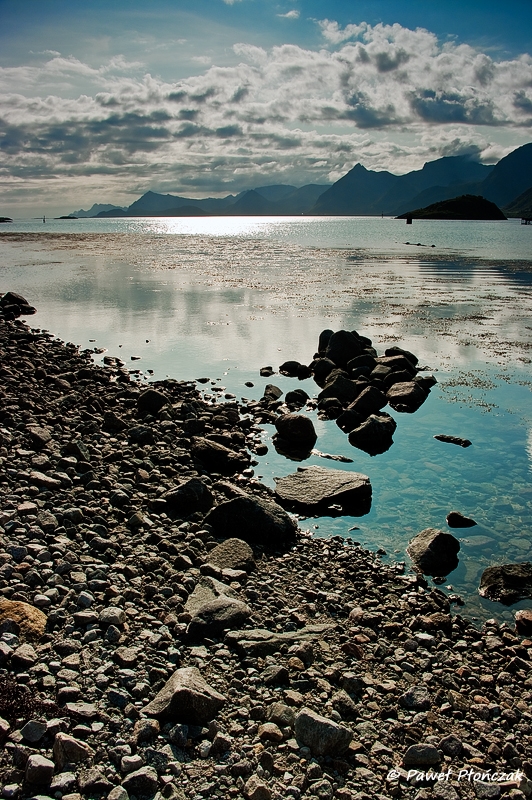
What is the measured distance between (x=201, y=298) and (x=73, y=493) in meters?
34.3

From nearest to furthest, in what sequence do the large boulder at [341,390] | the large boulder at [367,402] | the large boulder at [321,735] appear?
the large boulder at [321,735] < the large boulder at [367,402] < the large boulder at [341,390]

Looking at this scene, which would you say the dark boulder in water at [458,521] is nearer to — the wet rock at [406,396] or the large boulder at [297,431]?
the large boulder at [297,431]

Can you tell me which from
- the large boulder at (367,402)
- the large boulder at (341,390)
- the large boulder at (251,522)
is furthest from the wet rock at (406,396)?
the large boulder at (251,522)

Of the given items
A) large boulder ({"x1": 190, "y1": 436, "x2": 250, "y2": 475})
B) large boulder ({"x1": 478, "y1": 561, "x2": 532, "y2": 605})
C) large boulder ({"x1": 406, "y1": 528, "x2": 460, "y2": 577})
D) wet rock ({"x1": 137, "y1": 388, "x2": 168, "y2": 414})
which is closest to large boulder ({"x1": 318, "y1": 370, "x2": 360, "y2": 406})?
wet rock ({"x1": 137, "y1": 388, "x2": 168, "y2": 414})

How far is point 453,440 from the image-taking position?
17.7m

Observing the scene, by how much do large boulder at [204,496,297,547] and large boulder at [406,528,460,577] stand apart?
2.46 meters

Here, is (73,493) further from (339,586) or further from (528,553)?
(528,553)

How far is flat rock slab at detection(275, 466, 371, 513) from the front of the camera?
13625mm

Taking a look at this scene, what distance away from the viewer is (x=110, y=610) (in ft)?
26.6

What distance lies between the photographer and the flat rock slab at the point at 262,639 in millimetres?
7910

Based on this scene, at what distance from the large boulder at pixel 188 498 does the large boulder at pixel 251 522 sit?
0.51m

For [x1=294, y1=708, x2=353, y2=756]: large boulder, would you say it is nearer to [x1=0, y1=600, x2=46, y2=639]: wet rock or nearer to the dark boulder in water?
[x1=0, y1=600, x2=46, y2=639]: wet rock

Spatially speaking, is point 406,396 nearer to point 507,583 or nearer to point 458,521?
point 458,521

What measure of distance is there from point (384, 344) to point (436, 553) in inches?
749
